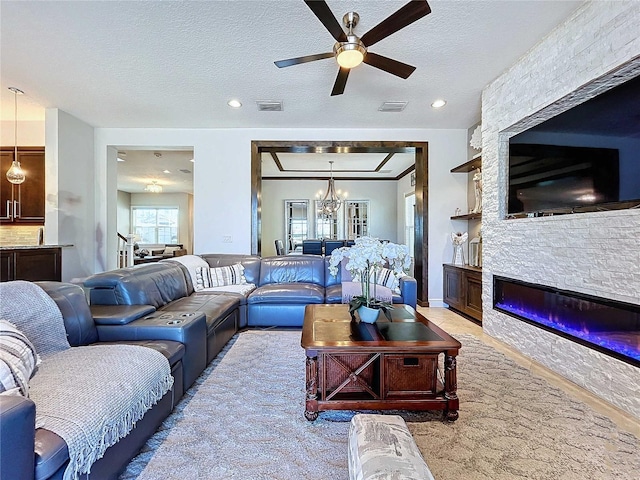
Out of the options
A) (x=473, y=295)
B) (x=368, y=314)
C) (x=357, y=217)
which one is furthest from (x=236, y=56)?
(x=357, y=217)

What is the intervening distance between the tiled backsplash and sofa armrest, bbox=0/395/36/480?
5.53 metres

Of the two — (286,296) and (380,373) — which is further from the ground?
(286,296)

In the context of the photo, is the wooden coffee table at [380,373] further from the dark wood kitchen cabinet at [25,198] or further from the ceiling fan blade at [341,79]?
the dark wood kitchen cabinet at [25,198]

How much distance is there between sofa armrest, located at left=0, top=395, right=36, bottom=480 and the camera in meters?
0.91

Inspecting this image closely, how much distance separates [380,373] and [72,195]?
5374 millimetres

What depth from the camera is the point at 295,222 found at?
9.99 metres

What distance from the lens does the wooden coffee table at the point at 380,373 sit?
1.92 m

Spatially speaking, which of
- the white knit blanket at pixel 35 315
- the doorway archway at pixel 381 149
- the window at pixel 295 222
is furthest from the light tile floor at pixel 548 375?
the window at pixel 295 222

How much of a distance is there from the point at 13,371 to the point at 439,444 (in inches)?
78.4

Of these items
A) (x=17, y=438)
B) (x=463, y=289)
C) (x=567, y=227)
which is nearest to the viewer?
Result: (x=17, y=438)

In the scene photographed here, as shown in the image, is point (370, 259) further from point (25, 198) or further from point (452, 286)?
point (25, 198)

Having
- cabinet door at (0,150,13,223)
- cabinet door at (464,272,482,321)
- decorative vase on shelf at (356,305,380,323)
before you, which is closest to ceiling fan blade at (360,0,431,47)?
decorative vase on shelf at (356,305,380,323)

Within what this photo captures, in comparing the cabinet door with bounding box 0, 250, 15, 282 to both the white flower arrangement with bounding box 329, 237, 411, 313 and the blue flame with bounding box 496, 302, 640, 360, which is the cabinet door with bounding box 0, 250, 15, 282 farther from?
the blue flame with bounding box 496, 302, 640, 360

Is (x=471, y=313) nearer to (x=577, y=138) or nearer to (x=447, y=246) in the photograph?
(x=447, y=246)
